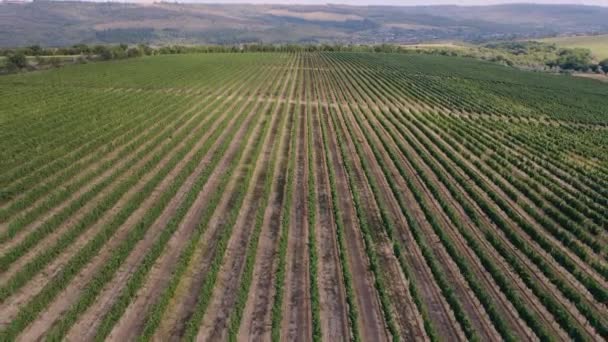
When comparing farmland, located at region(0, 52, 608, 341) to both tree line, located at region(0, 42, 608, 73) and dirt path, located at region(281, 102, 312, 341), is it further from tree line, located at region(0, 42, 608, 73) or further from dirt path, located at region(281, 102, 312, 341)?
tree line, located at region(0, 42, 608, 73)

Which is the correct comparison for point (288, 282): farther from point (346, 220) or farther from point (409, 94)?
point (409, 94)

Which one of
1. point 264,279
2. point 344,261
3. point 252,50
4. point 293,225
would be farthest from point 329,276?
point 252,50

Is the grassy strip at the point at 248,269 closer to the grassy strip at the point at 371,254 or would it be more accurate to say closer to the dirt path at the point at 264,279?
the dirt path at the point at 264,279

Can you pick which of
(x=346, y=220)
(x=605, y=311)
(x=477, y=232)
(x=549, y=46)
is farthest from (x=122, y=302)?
(x=549, y=46)

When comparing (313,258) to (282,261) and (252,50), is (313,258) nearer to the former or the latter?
(282,261)

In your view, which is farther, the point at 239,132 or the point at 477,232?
the point at 239,132

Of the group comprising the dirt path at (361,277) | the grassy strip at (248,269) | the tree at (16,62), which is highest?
the tree at (16,62)

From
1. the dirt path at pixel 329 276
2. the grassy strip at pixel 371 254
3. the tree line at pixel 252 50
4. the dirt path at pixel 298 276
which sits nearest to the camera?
the dirt path at pixel 298 276

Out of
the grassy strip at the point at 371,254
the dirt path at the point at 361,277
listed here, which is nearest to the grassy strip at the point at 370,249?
the grassy strip at the point at 371,254
